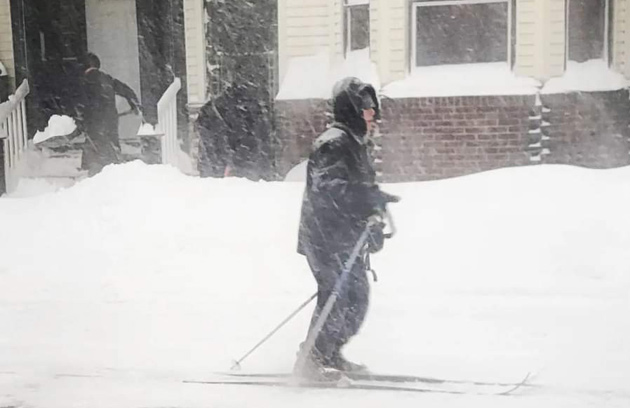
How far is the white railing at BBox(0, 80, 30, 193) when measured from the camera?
1002cm

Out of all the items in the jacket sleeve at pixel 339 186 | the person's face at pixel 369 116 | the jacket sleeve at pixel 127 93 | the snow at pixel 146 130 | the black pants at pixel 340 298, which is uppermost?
the person's face at pixel 369 116

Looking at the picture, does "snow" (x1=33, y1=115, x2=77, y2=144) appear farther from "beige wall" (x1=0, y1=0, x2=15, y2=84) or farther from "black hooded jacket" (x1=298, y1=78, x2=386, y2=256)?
"black hooded jacket" (x1=298, y1=78, x2=386, y2=256)

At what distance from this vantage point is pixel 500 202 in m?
7.53

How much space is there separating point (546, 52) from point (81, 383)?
5.88 m

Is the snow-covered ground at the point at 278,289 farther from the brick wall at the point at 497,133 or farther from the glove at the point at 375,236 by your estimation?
the glove at the point at 375,236

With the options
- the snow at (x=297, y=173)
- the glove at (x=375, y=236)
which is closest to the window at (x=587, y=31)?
the snow at (x=297, y=173)

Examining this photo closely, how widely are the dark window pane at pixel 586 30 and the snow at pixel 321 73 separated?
2.10m

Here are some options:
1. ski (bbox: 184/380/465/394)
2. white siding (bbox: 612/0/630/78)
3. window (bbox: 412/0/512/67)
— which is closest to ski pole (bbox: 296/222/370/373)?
ski (bbox: 184/380/465/394)

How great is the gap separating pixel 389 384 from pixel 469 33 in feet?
16.5

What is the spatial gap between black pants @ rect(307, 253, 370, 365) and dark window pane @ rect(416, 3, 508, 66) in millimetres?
4673

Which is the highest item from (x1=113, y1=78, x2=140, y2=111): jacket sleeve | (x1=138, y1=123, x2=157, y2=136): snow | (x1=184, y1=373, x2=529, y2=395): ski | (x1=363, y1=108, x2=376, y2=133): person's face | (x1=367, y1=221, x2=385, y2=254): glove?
(x1=363, y1=108, x2=376, y2=133): person's face

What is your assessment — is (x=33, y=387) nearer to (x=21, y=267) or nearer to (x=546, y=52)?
(x=21, y=267)

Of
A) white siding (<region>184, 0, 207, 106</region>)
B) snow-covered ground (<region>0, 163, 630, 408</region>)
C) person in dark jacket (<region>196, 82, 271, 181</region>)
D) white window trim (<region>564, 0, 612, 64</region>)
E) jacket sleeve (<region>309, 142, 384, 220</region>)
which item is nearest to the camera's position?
jacket sleeve (<region>309, 142, 384, 220</region>)

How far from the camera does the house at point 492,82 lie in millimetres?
8609
